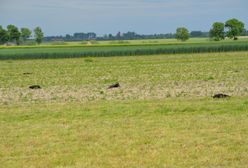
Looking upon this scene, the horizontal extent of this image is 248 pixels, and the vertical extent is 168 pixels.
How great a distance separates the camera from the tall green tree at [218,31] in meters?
151

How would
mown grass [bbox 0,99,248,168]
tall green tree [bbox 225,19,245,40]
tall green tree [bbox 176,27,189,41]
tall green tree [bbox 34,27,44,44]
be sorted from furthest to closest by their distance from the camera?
tall green tree [bbox 176,27,189,41]
tall green tree [bbox 34,27,44,44]
tall green tree [bbox 225,19,245,40]
mown grass [bbox 0,99,248,168]

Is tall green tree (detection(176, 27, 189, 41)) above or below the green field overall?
below

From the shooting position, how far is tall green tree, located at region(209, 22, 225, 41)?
15144cm

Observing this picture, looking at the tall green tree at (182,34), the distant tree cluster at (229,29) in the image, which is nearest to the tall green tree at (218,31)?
the distant tree cluster at (229,29)

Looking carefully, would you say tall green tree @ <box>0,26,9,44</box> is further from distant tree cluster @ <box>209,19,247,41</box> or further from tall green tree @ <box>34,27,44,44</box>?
distant tree cluster @ <box>209,19,247,41</box>

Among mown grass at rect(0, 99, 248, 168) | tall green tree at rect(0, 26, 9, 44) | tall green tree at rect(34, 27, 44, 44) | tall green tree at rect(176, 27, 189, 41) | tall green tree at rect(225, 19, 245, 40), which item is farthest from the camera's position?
tall green tree at rect(176, 27, 189, 41)

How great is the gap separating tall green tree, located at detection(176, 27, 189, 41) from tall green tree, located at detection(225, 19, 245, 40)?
66.3 feet

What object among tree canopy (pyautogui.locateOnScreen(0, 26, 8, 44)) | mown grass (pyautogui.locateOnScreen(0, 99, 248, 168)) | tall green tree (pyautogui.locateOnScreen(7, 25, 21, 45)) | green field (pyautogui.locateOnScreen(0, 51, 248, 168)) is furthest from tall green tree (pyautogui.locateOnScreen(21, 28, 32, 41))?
mown grass (pyautogui.locateOnScreen(0, 99, 248, 168))

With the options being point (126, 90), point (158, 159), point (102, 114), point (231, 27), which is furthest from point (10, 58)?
point (231, 27)

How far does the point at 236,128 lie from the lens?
920 cm

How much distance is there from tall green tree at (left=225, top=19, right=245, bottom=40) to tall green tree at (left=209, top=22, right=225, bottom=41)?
185 centimetres

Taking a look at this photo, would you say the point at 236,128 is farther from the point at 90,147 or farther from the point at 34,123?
the point at 34,123

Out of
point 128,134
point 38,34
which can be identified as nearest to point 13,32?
point 38,34

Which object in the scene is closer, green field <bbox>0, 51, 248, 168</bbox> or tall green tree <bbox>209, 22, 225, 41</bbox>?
green field <bbox>0, 51, 248, 168</bbox>
